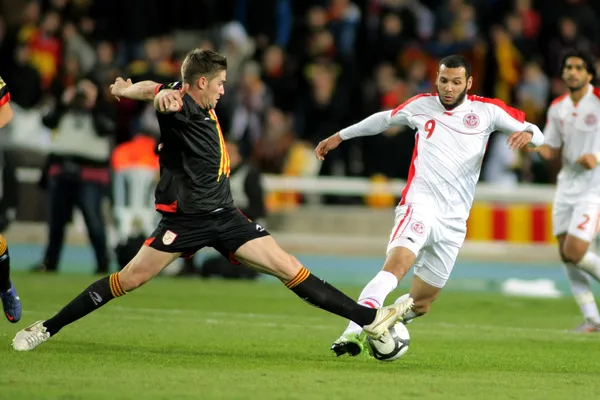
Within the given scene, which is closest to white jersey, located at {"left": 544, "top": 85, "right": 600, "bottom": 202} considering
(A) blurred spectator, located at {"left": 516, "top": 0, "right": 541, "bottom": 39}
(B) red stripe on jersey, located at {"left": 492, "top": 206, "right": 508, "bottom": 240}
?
(B) red stripe on jersey, located at {"left": 492, "top": 206, "right": 508, "bottom": 240}

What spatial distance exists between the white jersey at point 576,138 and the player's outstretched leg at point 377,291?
3.54 meters

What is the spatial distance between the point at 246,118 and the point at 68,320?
46.0 ft

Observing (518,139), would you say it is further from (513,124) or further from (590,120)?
(590,120)

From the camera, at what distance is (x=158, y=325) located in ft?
38.6

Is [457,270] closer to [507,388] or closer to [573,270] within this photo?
[573,270]

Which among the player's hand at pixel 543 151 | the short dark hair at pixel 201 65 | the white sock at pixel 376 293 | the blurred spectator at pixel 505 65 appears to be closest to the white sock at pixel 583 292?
Result: the player's hand at pixel 543 151

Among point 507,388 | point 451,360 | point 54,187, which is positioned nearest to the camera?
point 507,388

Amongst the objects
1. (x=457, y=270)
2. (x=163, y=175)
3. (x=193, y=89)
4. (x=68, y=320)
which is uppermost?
(x=193, y=89)

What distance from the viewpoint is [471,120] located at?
33.3 ft

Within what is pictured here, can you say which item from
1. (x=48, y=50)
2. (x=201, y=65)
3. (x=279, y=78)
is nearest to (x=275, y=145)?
Answer: (x=279, y=78)

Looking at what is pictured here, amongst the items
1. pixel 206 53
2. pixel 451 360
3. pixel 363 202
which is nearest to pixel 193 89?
pixel 206 53

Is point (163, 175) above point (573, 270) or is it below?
above

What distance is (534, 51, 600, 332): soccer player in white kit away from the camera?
1237 cm

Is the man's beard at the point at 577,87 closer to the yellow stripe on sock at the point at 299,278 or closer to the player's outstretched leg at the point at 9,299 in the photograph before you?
the yellow stripe on sock at the point at 299,278
